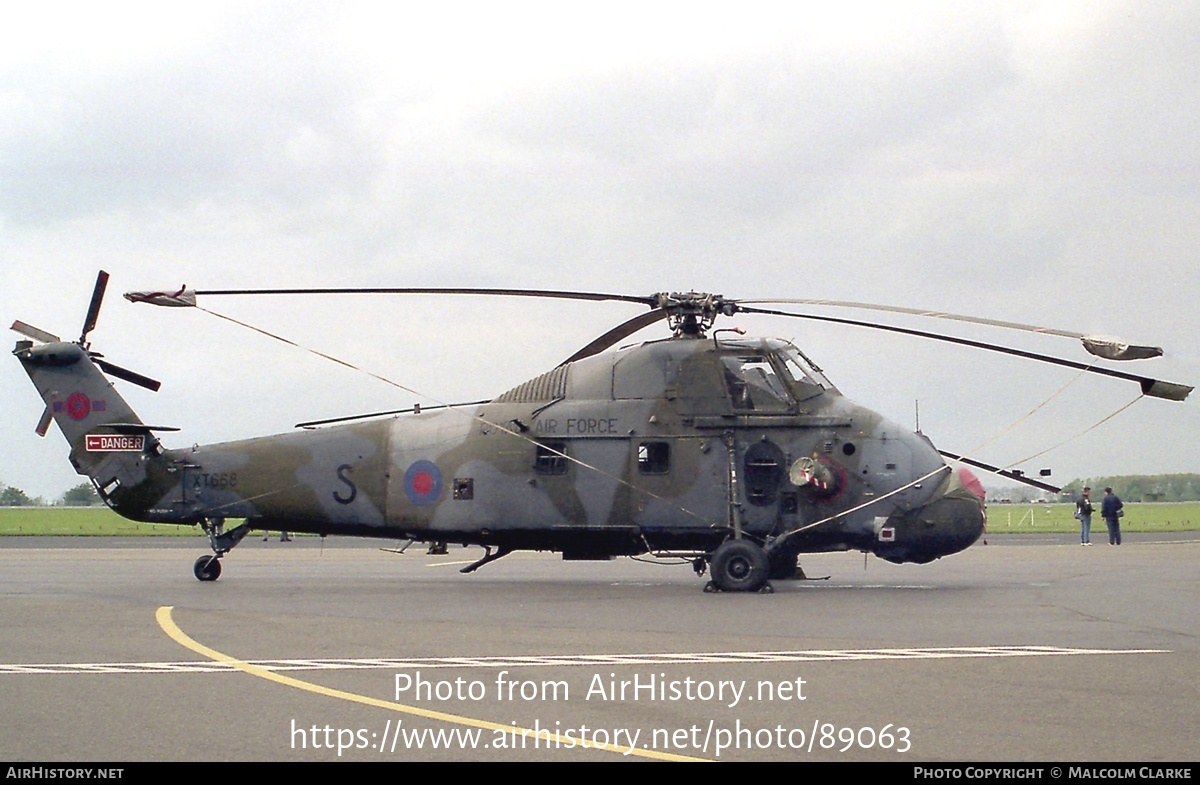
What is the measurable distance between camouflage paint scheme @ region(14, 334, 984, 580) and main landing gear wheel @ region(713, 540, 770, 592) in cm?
48

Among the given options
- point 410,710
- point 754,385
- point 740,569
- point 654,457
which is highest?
point 754,385

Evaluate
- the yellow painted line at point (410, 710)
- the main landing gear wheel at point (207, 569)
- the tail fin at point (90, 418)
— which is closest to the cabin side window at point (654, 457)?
the main landing gear wheel at point (207, 569)

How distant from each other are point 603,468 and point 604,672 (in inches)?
374

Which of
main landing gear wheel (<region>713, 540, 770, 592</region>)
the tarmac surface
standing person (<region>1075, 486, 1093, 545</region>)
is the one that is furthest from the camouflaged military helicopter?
standing person (<region>1075, 486, 1093, 545</region>)

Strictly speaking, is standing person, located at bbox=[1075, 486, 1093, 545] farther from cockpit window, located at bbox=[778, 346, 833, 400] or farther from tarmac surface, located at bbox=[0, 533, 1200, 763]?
cockpit window, located at bbox=[778, 346, 833, 400]

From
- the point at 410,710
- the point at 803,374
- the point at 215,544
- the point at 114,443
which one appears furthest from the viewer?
the point at 114,443

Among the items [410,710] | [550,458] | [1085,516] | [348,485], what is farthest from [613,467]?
[1085,516]

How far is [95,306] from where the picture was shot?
2141cm

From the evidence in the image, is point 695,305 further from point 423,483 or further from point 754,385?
point 423,483

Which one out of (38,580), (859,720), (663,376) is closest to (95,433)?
(38,580)

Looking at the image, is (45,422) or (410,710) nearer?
(410,710)

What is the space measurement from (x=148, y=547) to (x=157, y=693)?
31.7 m

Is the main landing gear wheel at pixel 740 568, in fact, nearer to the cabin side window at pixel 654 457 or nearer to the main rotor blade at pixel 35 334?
the cabin side window at pixel 654 457
